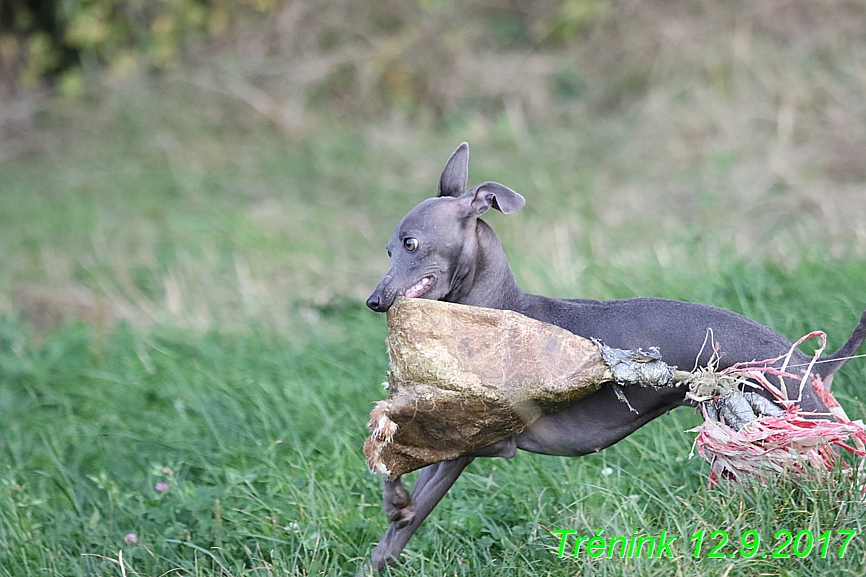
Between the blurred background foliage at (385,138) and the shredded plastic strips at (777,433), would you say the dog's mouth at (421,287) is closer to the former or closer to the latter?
the shredded plastic strips at (777,433)

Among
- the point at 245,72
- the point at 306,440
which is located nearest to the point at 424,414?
the point at 306,440

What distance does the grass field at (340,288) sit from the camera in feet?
10.7

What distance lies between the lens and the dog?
2.79 m

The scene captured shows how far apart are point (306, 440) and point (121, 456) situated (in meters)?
0.83

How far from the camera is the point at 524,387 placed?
2.76 m

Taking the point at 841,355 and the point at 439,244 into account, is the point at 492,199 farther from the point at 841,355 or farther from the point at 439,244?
the point at 841,355

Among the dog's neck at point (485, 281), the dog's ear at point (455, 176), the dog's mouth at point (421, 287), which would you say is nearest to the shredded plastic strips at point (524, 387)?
the dog's mouth at point (421, 287)

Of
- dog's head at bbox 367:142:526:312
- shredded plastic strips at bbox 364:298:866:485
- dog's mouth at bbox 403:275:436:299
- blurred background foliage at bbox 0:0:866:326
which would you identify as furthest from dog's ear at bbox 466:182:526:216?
blurred background foliage at bbox 0:0:866:326

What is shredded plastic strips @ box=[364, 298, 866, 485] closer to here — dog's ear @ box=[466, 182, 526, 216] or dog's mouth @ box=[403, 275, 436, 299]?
dog's mouth @ box=[403, 275, 436, 299]

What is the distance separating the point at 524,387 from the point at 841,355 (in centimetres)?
90

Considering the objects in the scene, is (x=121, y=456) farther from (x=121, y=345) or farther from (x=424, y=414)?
(x=424, y=414)

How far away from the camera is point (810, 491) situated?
2.75 meters

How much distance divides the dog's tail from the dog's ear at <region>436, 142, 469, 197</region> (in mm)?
1154

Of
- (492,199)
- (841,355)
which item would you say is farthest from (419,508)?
(841,355)
